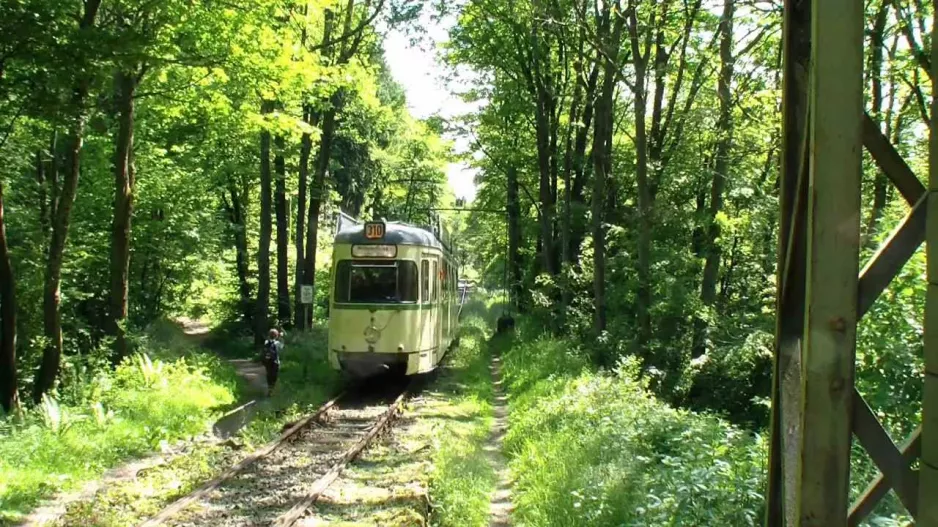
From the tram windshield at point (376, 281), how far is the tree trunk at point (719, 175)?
5.39m

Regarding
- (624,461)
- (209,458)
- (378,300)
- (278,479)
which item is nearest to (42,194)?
(378,300)

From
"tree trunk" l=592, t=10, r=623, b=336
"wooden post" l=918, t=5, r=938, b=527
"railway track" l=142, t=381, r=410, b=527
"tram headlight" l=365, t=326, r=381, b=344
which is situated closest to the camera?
"wooden post" l=918, t=5, r=938, b=527

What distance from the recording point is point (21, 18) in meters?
8.28

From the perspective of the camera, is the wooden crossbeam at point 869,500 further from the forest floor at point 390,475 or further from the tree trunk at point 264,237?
the tree trunk at point 264,237

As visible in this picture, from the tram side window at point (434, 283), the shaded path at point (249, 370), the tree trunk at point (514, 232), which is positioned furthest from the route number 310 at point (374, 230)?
the tree trunk at point (514, 232)

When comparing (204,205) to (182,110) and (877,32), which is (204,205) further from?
(877,32)

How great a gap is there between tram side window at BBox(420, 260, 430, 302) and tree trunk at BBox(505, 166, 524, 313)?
14766 millimetres

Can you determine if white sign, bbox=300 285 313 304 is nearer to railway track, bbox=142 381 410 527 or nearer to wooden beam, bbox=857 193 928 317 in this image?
railway track, bbox=142 381 410 527

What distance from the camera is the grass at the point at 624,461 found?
14.7ft

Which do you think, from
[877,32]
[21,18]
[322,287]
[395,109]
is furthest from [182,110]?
[395,109]

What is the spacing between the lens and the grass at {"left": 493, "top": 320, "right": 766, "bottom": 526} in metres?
4.47

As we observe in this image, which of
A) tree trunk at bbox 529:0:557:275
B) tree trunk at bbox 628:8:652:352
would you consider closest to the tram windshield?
tree trunk at bbox 628:8:652:352

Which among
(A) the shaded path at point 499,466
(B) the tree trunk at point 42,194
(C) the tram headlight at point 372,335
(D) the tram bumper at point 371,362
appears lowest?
(A) the shaded path at point 499,466

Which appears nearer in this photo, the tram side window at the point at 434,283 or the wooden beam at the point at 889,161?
the wooden beam at the point at 889,161
